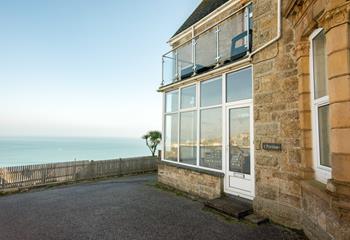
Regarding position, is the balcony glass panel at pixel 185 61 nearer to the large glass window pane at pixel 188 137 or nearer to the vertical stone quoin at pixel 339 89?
the large glass window pane at pixel 188 137

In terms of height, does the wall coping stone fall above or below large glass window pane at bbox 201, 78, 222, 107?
below

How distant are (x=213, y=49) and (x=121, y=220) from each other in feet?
18.7

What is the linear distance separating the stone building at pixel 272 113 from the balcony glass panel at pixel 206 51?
→ 0.12 ft

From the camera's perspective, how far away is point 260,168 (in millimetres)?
4797

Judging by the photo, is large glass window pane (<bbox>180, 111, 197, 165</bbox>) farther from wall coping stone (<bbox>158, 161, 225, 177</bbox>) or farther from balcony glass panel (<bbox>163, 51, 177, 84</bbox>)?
balcony glass panel (<bbox>163, 51, 177, 84</bbox>)

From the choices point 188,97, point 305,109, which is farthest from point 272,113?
point 188,97

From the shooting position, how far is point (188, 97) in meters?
7.74

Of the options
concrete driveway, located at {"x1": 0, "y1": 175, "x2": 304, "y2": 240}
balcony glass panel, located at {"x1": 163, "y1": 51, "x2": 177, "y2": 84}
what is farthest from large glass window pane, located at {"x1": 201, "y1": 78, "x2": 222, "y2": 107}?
concrete driveway, located at {"x1": 0, "y1": 175, "x2": 304, "y2": 240}

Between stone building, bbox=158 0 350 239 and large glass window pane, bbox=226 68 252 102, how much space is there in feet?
0.09

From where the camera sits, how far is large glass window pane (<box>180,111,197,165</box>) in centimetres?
722

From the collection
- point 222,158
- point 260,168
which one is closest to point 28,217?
Result: point 222,158

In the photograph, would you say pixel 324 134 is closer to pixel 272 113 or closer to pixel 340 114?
pixel 340 114

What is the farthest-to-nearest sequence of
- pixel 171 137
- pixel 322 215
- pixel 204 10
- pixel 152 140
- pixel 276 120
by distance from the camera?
pixel 152 140, pixel 204 10, pixel 171 137, pixel 276 120, pixel 322 215

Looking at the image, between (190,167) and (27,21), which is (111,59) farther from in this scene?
(190,167)
